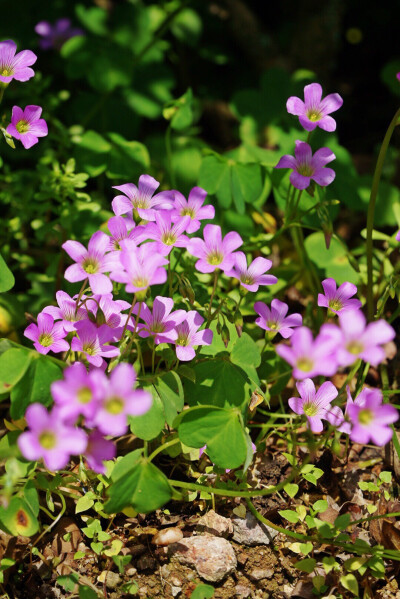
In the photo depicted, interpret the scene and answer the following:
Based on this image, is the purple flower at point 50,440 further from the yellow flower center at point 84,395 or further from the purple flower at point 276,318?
the purple flower at point 276,318

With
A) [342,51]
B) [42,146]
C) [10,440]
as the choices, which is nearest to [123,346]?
[10,440]

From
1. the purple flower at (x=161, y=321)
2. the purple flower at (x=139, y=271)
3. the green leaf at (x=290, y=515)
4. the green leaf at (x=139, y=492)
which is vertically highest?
the purple flower at (x=139, y=271)

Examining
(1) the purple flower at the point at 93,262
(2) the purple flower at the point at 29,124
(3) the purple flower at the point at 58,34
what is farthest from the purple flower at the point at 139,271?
(3) the purple flower at the point at 58,34

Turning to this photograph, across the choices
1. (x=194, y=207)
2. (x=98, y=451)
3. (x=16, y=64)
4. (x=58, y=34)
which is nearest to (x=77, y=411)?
(x=98, y=451)

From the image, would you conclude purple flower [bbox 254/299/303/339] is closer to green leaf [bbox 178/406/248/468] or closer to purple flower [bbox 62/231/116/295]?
green leaf [bbox 178/406/248/468]

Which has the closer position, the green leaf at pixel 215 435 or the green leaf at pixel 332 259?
the green leaf at pixel 215 435

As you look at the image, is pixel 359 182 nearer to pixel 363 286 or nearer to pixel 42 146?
pixel 363 286
